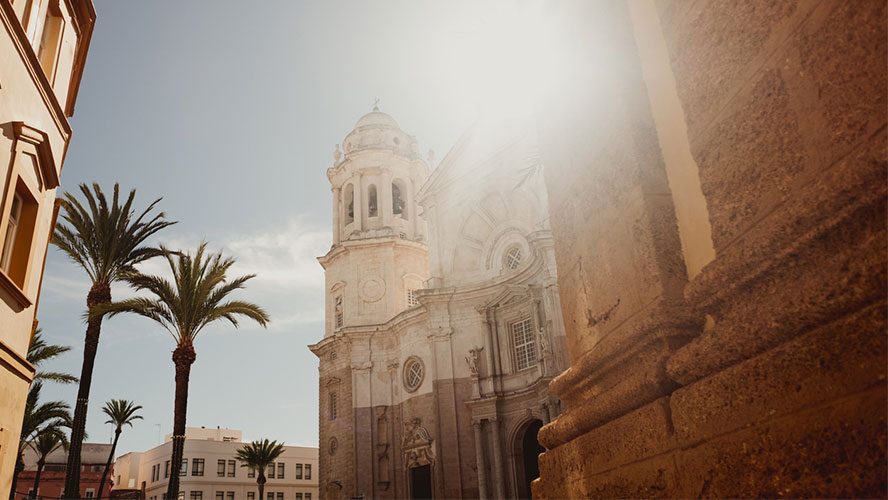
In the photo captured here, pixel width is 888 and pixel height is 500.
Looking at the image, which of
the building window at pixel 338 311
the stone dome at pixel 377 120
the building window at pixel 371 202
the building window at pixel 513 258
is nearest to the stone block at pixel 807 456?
the building window at pixel 513 258

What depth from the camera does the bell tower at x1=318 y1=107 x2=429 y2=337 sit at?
36.2 metres

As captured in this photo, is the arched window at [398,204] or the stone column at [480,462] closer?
the stone column at [480,462]

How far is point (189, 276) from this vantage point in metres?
19.9

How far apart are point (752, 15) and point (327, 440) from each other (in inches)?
1368

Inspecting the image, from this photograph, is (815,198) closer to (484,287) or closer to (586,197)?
(586,197)

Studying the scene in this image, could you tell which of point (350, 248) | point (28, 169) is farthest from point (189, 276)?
point (350, 248)

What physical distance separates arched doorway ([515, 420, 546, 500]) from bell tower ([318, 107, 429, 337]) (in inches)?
434

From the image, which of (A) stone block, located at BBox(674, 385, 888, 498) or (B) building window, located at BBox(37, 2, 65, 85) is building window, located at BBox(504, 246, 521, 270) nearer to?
(B) building window, located at BBox(37, 2, 65, 85)

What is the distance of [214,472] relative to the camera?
6225 cm

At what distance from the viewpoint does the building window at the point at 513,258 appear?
29642 millimetres

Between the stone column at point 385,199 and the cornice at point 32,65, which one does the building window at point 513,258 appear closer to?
the stone column at point 385,199

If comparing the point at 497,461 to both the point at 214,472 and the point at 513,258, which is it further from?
the point at 214,472

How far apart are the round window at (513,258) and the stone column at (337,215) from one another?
41.2ft

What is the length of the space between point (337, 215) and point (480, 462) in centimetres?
1867
